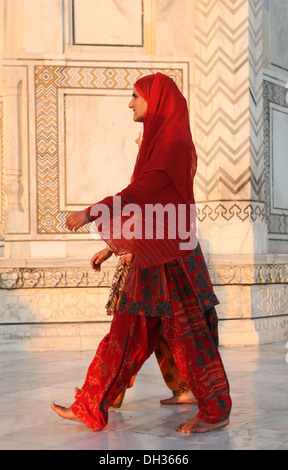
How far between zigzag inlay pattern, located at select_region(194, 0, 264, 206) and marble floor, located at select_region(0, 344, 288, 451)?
1.42 m

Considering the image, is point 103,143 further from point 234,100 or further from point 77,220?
point 77,220

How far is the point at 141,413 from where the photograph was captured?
2859mm

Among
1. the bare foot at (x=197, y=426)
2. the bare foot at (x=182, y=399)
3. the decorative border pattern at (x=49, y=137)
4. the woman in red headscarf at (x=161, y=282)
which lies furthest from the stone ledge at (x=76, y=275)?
the bare foot at (x=197, y=426)

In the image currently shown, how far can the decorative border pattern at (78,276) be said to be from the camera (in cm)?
495

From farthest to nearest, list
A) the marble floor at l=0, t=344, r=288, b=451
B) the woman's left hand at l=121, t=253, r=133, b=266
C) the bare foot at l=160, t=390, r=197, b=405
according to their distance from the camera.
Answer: the bare foot at l=160, t=390, r=197, b=405
the woman's left hand at l=121, t=253, r=133, b=266
the marble floor at l=0, t=344, r=288, b=451

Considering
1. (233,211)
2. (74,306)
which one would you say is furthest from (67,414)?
(233,211)

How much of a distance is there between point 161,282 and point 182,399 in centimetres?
71

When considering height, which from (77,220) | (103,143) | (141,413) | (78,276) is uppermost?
(103,143)

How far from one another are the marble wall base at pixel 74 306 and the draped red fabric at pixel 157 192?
8.10ft

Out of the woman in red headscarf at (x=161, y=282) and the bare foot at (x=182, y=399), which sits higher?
the woman in red headscarf at (x=161, y=282)

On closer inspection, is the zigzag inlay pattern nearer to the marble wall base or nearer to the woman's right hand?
the marble wall base

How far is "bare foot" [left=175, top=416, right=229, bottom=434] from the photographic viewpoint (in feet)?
8.20

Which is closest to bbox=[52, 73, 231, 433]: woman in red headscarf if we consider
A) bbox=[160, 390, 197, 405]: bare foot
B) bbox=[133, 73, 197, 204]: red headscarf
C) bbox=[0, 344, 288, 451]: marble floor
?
bbox=[133, 73, 197, 204]: red headscarf

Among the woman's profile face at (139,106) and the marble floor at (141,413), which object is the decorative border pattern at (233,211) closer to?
the marble floor at (141,413)
